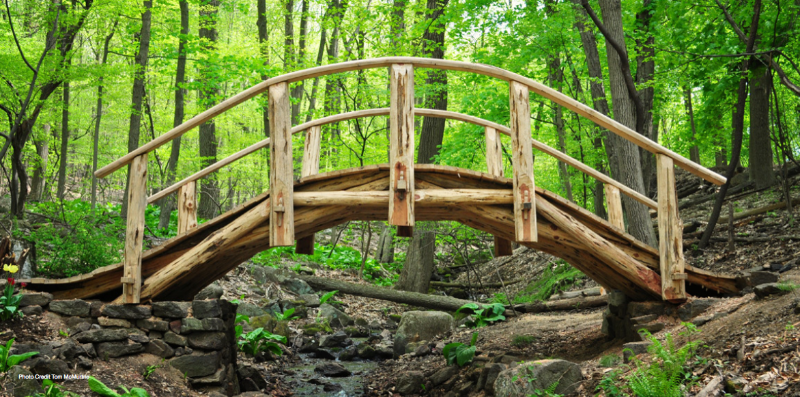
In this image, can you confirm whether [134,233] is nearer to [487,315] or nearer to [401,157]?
[401,157]

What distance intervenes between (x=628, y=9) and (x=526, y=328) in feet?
23.3

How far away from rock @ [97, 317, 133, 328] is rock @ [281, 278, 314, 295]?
21.3 feet

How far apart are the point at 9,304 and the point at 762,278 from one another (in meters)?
7.70

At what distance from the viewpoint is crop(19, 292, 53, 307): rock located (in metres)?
5.54

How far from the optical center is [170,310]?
6.02m

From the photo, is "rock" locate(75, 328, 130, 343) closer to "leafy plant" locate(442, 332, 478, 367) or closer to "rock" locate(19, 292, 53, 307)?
"rock" locate(19, 292, 53, 307)

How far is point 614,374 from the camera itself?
4.82 meters

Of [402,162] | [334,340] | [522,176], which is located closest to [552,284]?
[334,340]

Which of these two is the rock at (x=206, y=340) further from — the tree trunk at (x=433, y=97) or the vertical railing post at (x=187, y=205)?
the tree trunk at (x=433, y=97)

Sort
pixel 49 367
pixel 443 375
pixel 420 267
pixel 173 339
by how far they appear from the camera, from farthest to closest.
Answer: pixel 420 267 < pixel 443 375 < pixel 173 339 < pixel 49 367

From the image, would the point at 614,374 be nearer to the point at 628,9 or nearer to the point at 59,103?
the point at 628,9

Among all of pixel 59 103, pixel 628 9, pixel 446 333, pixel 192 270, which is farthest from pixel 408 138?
pixel 59 103

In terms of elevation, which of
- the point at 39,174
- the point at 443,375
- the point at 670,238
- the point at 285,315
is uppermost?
the point at 39,174

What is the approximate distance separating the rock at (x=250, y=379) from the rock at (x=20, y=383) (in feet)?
8.67
